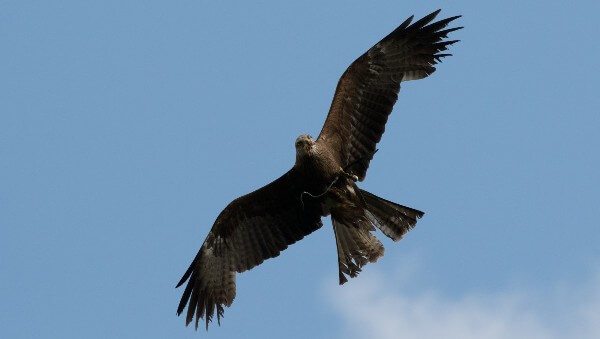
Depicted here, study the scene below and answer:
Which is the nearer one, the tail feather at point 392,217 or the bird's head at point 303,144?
the bird's head at point 303,144

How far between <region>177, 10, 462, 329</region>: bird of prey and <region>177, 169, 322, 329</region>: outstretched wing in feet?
0.04

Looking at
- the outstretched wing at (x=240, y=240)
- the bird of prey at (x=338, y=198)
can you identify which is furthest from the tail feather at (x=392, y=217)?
the outstretched wing at (x=240, y=240)

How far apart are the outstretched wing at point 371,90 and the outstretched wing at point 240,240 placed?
82cm

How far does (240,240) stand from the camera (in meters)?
11.1

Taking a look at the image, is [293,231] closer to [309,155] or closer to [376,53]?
[309,155]

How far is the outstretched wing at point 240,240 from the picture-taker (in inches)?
427

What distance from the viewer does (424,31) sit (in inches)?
431

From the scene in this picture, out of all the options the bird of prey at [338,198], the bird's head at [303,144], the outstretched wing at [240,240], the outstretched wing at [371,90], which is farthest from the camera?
the outstretched wing at [240,240]

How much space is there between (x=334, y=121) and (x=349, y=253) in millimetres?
1504

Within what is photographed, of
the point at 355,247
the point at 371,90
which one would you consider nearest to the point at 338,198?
the point at 355,247

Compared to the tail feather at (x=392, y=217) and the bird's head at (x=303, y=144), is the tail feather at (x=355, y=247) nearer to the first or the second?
the tail feather at (x=392, y=217)

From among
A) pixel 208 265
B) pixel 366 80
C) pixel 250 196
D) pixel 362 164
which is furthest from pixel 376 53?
pixel 208 265

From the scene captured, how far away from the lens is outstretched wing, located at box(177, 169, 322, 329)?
10844 millimetres

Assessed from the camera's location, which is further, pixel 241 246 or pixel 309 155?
pixel 241 246
